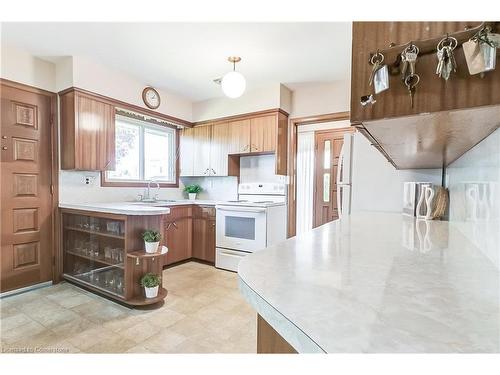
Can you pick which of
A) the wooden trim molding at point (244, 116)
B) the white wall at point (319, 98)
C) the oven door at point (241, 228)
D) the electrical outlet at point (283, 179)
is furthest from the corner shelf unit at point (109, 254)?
the white wall at point (319, 98)

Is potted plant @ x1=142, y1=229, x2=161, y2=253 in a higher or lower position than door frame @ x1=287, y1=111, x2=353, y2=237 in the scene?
lower

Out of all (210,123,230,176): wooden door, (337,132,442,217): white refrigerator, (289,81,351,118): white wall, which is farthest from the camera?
(210,123,230,176): wooden door

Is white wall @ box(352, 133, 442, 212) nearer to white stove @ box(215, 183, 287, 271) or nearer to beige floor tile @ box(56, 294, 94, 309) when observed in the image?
white stove @ box(215, 183, 287, 271)

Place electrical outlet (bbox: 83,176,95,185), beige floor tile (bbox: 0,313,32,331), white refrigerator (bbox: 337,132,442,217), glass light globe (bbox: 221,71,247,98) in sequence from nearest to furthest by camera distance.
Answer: beige floor tile (bbox: 0,313,32,331)
white refrigerator (bbox: 337,132,442,217)
glass light globe (bbox: 221,71,247,98)
electrical outlet (bbox: 83,176,95,185)

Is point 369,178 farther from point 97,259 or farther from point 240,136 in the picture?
point 97,259

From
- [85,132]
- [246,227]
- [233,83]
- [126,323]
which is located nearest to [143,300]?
[126,323]

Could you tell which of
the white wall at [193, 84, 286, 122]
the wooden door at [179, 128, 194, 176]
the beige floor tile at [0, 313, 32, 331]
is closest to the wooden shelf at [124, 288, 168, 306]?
the beige floor tile at [0, 313, 32, 331]

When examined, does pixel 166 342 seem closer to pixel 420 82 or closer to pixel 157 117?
pixel 420 82

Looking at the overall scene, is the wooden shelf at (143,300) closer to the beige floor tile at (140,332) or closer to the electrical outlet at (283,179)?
the beige floor tile at (140,332)

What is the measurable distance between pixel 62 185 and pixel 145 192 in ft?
3.35

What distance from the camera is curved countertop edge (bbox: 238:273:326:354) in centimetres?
35

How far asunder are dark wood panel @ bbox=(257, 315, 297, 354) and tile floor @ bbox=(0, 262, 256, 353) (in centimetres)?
117
